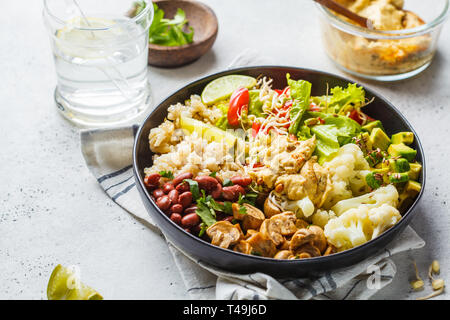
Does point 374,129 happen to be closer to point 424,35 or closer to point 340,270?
point 340,270

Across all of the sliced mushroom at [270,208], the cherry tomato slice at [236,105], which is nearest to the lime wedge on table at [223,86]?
the cherry tomato slice at [236,105]

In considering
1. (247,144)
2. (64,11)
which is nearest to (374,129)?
(247,144)

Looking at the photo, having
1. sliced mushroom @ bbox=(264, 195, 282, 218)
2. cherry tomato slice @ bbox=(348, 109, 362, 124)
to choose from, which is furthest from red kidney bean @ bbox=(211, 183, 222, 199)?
cherry tomato slice @ bbox=(348, 109, 362, 124)

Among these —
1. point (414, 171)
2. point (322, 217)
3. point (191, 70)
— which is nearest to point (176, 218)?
point (322, 217)

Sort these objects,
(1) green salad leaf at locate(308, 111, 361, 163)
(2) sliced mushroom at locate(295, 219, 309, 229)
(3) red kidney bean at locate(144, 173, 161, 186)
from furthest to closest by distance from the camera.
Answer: (1) green salad leaf at locate(308, 111, 361, 163) → (3) red kidney bean at locate(144, 173, 161, 186) → (2) sliced mushroom at locate(295, 219, 309, 229)

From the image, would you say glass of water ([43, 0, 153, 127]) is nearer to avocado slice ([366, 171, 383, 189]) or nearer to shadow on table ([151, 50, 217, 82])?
shadow on table ([151, 50, 217, 82])

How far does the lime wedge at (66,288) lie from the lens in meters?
2.31

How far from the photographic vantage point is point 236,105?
9.19ft

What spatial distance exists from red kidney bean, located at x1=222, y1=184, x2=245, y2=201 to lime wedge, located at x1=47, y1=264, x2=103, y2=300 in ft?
2.28

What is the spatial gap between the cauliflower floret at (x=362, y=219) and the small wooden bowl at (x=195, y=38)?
1.60 metres

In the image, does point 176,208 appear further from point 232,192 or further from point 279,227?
point 279,227

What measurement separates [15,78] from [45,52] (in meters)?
0.33

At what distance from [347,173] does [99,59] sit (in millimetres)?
1542

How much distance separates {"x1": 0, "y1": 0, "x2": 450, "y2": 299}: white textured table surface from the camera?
8.09 ft
